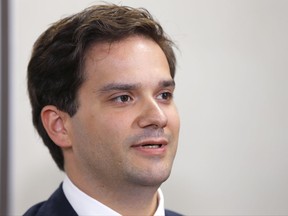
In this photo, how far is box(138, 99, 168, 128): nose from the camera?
3.19 feet

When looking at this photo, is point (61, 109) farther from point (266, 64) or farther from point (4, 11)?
point (266, 64)

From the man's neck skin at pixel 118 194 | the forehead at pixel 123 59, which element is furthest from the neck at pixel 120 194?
the forehead at pixel 123 59

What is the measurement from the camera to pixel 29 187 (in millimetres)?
1228

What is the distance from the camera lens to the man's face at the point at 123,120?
0.98 meters

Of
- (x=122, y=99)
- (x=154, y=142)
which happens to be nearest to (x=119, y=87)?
(x=122, y=99)

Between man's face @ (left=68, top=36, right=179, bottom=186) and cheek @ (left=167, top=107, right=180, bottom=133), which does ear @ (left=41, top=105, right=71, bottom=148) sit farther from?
cheek @ (left=167, top=107, right=180, bottom=133)

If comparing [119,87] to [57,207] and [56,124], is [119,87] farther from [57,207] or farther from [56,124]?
[57,207]

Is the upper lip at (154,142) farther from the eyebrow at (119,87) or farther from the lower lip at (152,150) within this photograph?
the eyebrow at (119,87)

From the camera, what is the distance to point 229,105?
4.40 ft

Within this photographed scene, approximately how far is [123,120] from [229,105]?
45cm

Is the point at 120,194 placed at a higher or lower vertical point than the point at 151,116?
lower

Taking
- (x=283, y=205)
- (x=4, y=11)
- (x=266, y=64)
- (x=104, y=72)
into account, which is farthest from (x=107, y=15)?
(x=283, y=205)

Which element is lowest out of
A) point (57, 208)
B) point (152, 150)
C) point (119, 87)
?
point (57, 208)

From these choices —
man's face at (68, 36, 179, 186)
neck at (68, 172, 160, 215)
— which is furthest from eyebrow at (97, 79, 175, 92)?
neck at (68, 172, 160, 215)
